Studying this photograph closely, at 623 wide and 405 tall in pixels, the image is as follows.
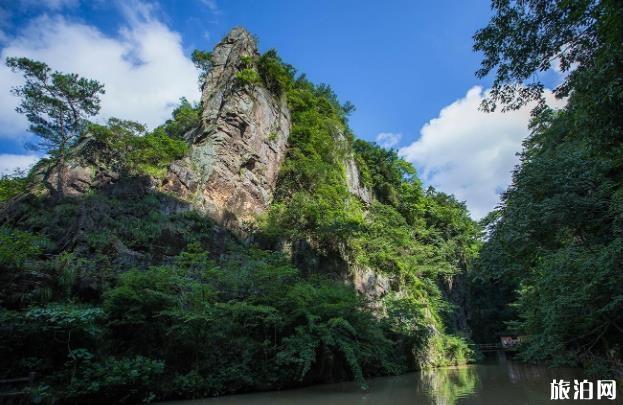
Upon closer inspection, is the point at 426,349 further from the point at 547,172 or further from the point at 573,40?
the point at 573,40

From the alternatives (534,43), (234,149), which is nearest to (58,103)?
(234,149)

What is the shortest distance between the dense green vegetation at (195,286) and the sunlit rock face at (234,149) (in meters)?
0.74

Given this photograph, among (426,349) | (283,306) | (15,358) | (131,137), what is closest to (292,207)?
(283,306)

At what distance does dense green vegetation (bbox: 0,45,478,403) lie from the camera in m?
7.41

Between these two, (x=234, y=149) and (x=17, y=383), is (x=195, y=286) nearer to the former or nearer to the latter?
(x=17, y=383)

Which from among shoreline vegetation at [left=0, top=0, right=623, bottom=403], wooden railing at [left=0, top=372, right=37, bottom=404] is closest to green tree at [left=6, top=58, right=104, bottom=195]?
shoreline vegetation at [left=0, top=0, right=623, bottom=403]

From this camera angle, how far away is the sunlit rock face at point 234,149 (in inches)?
645

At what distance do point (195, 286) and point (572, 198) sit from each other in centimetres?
1057

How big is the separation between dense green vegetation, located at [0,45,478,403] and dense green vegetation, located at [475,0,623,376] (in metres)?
5.30

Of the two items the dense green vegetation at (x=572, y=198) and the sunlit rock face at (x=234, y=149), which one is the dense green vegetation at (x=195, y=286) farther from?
the dense green vegetation at (x=572, y=198)

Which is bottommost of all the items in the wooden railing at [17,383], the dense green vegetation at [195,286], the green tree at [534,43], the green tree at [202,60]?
the wooden railing at [17,383]

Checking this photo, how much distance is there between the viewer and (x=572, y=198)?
992cm

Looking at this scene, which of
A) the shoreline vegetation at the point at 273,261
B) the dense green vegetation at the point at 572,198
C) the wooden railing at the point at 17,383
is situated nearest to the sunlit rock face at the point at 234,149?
the shoreline vegetation at the point at 273,261

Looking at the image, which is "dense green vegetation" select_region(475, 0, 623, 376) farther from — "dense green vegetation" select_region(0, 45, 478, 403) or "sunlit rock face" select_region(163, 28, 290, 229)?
"sunlit rock face" select_region(163, 28, 290, 229)
